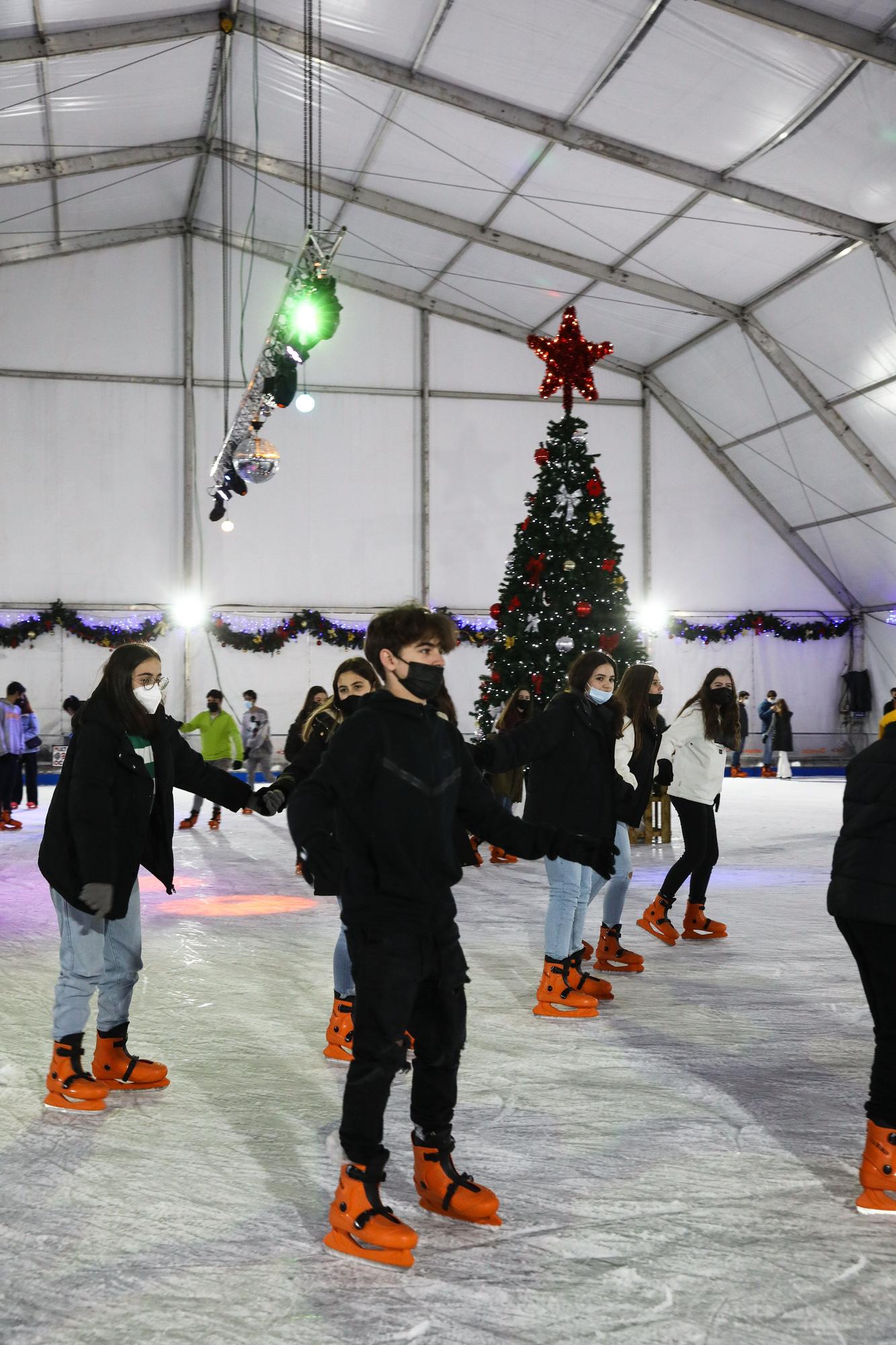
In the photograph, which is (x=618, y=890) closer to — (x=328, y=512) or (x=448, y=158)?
(x=448, y=158)

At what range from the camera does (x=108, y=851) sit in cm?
325

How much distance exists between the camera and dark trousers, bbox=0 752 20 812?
34.8ft

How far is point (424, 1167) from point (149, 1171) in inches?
28.2

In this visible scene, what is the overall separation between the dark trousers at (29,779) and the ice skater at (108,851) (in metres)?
8.68

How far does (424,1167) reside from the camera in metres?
2.65

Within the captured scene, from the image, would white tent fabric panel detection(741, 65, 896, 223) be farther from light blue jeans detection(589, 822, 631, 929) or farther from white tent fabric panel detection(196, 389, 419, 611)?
white tent fabric panel detection(196, 389, 419, 611)

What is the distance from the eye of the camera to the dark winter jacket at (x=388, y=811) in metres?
2.49

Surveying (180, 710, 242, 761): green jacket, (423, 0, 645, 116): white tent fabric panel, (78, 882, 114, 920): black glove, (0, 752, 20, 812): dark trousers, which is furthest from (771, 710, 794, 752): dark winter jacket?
(78, 882, 114, 920): black glove

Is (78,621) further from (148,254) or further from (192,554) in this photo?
(148,254)

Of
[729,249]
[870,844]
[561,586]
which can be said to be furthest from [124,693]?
[729,249]

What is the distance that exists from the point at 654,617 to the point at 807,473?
3548 millimetres

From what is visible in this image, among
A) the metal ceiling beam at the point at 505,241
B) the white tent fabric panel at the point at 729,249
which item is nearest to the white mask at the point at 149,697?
the white tent fabric panel at the point at 729,249

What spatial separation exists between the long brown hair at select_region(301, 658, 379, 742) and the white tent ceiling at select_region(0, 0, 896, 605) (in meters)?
7.96

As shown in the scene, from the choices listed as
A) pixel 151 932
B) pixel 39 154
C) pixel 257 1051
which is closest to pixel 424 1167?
pixel 257 1051
